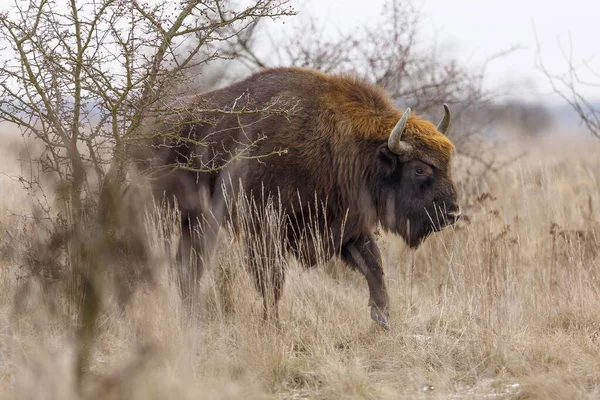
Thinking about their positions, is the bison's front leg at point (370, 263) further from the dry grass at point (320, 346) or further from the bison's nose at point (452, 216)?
the bison's nose at point (452, 216)

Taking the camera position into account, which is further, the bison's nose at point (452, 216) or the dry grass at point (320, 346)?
the bison's nose at point (452, 216)

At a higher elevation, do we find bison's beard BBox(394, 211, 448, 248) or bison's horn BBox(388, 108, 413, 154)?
bison's horn BBox(388, 108, 413, 154)

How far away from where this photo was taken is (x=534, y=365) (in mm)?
5434

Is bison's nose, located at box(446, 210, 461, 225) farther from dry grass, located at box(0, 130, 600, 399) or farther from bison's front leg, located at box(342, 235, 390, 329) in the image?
bison's front leg, located at box(342, 235, 390, 329)

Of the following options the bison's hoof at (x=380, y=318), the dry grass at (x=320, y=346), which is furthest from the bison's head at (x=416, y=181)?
the bison's hoof at (x=380, y=318)

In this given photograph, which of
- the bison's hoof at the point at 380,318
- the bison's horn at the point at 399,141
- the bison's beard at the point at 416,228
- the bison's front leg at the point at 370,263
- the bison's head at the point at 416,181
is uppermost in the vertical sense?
the bison's horn at the point at 399,141

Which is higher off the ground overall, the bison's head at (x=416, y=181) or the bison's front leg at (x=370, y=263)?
the bison's head at (x=416, y=181)

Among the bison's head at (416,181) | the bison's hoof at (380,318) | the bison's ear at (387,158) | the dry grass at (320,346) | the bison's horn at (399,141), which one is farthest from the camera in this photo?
the bison's ear at (387,158)

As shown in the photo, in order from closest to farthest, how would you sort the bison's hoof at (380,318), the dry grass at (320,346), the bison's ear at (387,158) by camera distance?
the dry grass at (320,346)
the bison's hoof at (380,318)
the bison's ear at (387,158)

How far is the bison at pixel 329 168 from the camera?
22.4ft

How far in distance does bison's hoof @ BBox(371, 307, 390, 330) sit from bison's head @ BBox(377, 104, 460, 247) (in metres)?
0.86

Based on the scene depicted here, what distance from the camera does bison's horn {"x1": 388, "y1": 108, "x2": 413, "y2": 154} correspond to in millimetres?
6668

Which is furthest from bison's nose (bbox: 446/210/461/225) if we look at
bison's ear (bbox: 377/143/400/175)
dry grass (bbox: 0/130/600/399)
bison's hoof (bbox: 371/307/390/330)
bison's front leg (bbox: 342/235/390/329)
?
bison's hoof (bbox: 371/307/390/330)

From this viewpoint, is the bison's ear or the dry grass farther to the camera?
the bison's ear
